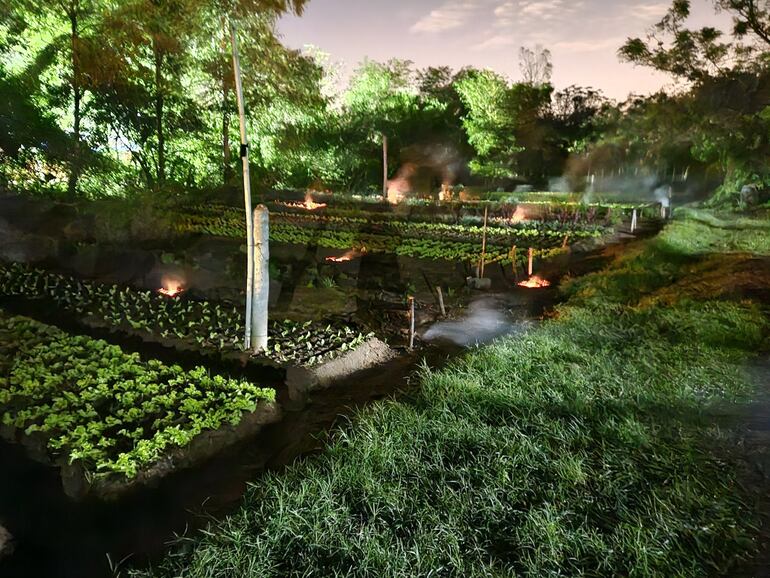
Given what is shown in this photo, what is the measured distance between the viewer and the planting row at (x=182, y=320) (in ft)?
24.4

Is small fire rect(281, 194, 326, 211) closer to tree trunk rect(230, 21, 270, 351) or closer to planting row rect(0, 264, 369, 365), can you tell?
planting row rect(0, 264, 369, 365)

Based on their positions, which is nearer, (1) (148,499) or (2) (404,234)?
(1) (148,499)

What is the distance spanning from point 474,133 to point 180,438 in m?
33.7

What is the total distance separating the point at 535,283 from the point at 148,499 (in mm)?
10047

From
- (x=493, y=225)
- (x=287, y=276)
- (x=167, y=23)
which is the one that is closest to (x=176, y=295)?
(x=287, y=276)

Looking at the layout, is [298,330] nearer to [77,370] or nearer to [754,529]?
[77,370]

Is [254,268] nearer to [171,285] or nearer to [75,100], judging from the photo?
[171,285]

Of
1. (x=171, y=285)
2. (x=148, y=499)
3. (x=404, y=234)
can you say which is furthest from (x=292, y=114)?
(x=148, y=499)

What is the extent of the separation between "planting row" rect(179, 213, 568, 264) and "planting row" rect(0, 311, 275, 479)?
869cm

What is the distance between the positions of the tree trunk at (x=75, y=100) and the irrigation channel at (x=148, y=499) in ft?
29.9

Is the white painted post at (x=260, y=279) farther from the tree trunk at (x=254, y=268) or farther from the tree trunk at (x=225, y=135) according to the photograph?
the tree trunk at (x=225, y=135)

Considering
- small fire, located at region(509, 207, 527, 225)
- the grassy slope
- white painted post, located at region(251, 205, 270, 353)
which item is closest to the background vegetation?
white painted post, located at region(251, 205, 270, 353)

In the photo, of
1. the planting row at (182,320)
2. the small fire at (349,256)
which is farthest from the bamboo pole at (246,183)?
the small fire at (349,256)

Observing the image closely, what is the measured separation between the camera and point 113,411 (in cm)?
564
